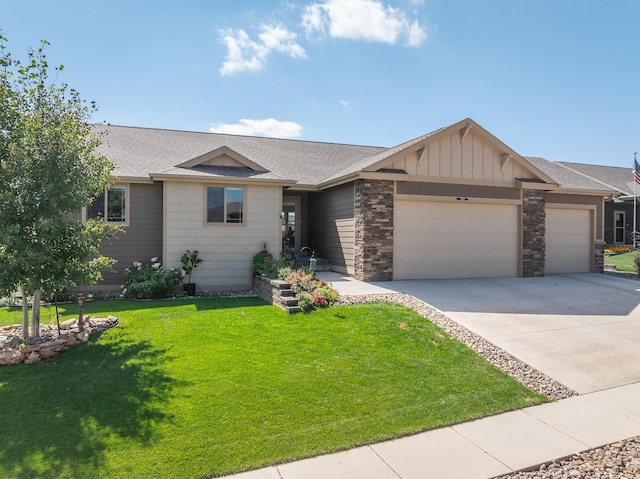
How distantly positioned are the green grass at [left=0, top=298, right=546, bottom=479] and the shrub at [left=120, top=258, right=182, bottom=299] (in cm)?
283

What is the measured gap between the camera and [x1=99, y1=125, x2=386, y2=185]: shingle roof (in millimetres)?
12438

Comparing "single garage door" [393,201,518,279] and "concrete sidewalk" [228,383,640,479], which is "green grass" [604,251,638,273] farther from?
"concrete sidewalk" [228,383,640,479]

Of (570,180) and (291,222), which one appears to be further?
(570,180)

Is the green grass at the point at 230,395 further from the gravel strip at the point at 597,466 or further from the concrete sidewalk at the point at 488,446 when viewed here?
→ the gravel strip at the point at 597,466

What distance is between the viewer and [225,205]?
11383mm

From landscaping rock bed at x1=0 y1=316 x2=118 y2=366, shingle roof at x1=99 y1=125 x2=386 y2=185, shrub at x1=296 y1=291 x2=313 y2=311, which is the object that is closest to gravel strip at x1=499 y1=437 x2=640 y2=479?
shrub at x1=296 y1=291 x2=313 y2=311

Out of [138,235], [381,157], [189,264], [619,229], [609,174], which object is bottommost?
[189,264]

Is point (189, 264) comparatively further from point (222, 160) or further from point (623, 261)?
point (623, 261)

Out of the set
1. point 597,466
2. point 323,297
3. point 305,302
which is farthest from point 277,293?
point 597,466

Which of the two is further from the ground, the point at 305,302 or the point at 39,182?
the point at 39,182

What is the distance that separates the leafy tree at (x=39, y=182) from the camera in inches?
230

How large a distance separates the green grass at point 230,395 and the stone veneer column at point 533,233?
785cm

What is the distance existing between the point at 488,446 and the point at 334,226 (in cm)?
999

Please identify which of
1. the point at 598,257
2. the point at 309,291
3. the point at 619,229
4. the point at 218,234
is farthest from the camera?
the point at 619,229
